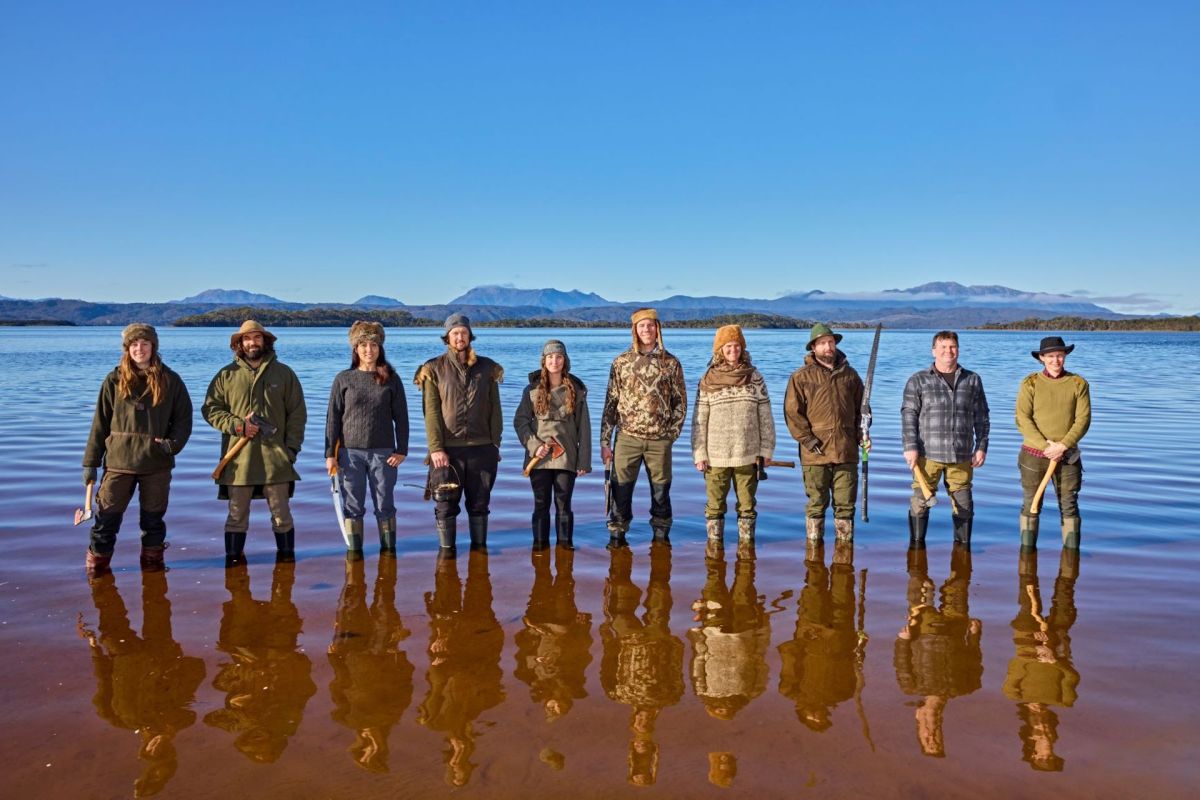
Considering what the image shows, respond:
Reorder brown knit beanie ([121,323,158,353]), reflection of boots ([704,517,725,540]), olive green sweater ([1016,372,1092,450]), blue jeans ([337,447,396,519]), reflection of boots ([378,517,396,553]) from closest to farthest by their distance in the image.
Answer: brown knit beanie ([121,323,158,353])
blue jeans ([337,447,396,519])
olive green sweater ([1016,372,1092,450])
reflection of boots ([378,517,396,553])
reflection of boots ([704,517,725,540])

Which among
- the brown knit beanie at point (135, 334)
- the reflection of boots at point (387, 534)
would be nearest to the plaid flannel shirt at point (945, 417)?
the reflection of boots at point (387, 534)

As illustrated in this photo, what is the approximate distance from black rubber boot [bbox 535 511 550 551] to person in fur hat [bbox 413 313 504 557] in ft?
1.65

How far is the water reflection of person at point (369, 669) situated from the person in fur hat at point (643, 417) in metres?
2.14

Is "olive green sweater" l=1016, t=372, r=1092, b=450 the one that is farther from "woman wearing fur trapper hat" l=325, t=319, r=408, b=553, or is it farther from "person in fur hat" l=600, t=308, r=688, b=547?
"woman wearing fur trapper hat" l=325, t=319, r=408, b=553

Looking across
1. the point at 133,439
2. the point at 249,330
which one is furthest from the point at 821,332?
the point at 133,439

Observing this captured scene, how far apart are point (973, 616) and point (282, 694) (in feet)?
14.0

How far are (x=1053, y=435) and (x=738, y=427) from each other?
8.65 feet

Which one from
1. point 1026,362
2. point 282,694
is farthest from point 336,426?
point 1026,362

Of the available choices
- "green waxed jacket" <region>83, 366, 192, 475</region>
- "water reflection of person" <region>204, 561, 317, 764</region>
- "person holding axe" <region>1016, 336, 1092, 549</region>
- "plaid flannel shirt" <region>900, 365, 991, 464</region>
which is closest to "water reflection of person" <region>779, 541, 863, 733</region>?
"plaid flannel shirt" <region>900, 365, 991, 464</region>

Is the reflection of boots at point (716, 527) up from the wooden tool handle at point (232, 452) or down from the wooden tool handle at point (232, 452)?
down

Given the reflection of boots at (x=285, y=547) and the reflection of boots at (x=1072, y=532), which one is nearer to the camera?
the reflection of boots at (x=285, y=547)

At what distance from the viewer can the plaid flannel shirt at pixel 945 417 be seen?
7.25m

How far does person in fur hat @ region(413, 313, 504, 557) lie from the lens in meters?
7.00

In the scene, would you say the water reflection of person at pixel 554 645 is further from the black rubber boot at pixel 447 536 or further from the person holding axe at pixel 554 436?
the black rubber boot at pixel 447 536
